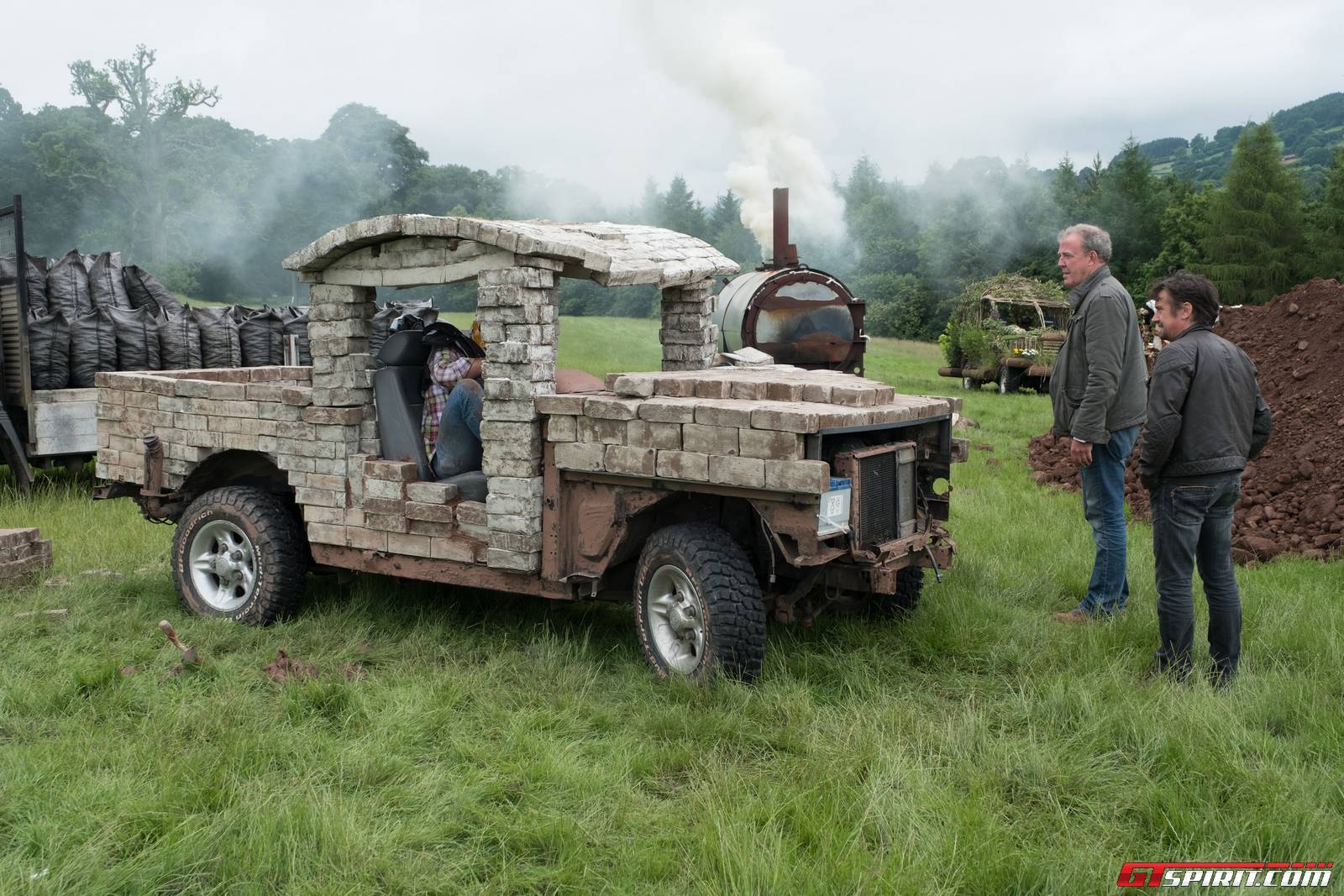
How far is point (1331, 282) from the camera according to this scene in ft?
38.4

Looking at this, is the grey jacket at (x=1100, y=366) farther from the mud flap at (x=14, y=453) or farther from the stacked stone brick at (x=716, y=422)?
the mud flap at (x=14, y=453)

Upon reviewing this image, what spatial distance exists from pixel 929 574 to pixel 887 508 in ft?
7.43

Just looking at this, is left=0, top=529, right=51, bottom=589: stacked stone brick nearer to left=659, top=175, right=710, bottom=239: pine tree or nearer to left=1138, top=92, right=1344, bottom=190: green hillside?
left=659, top=175, right=710, bottom=239: pine tree

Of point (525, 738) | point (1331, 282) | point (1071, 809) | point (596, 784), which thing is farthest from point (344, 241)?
point (1331, 282)

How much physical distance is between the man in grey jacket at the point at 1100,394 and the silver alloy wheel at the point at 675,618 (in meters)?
2.33

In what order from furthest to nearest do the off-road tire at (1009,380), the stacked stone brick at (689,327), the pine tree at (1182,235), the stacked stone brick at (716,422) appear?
the pine tree at (1182,235) < the off-road tire at (1009,380) < the stacked stone brick at (689,327) < the stacked stone brick at (716,422)

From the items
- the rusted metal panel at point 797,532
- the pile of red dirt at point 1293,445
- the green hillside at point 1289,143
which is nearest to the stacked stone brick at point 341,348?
the rusted metal panel at point 797,532

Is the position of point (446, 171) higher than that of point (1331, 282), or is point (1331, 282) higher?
point (446, 171)

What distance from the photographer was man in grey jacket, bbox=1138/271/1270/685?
16.4 ft

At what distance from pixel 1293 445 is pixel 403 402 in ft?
24.7

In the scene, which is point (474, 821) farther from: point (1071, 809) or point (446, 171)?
point (446, 171)

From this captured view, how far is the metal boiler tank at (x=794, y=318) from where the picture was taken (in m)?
14.3

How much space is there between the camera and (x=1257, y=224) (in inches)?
1462

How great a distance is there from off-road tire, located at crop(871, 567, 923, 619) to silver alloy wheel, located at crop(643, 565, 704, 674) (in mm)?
1445
